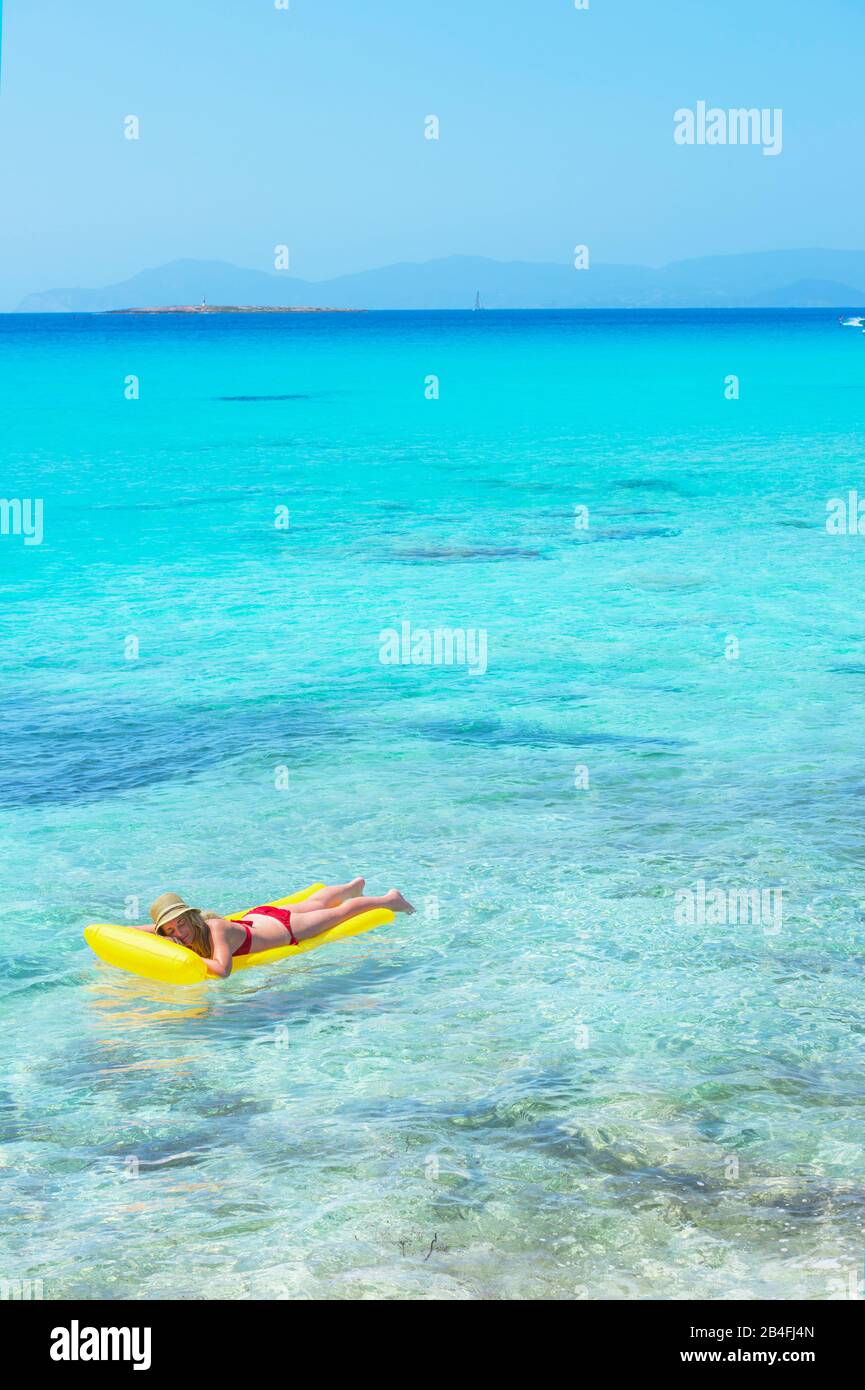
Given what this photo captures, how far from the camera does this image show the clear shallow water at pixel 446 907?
271 inches

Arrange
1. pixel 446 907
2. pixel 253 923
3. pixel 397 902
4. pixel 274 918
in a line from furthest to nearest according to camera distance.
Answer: pixel 446 907 < pixel 397 902 < pixel 274 918 < pixel 253 923

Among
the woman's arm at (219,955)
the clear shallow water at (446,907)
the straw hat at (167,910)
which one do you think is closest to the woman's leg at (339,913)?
the clear shallow water at (446,907)

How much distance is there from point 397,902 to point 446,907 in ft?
1.61

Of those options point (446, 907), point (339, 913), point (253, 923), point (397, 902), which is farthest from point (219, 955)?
point (446, 907)

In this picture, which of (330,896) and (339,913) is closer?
(339,913)

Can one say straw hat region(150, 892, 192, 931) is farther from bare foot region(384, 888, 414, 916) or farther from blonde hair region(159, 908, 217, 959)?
bare foot region(384, 888, 414, 916)

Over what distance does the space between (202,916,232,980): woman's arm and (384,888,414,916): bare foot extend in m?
1.52

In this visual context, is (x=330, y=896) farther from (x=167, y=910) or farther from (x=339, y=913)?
(x=167, y=910)

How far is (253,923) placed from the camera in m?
9.72

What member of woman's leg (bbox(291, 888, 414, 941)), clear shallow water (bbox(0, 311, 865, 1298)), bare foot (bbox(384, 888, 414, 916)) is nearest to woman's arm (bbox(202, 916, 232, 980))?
clear shallow water (bbox(0, 311, 865, 1298))

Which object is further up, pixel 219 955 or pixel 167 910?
pixel 167 910

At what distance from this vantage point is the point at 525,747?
14688mm

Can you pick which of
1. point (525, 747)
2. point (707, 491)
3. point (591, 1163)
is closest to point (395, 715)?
point (525, 747)

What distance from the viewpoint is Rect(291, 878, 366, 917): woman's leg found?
33.4 feet
